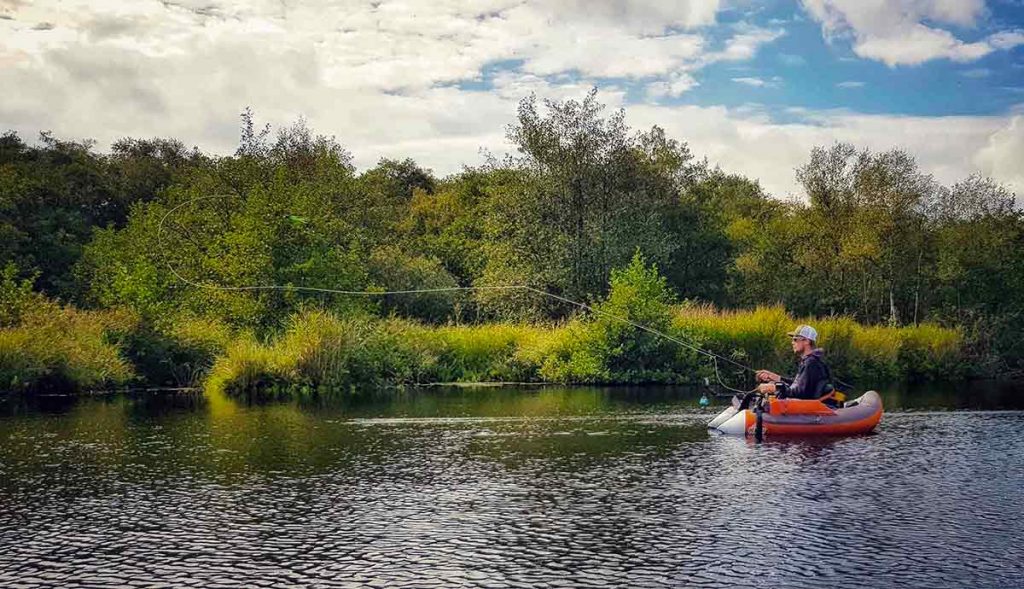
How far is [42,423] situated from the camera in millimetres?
24531

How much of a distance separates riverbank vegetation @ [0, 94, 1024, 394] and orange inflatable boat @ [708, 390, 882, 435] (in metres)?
15.5

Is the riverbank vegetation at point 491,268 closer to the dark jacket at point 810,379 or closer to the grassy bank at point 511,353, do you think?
the grassy bank at point 511,353

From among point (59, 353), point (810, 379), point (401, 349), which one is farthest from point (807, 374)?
point (59, 353)

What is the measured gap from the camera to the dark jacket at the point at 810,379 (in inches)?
846

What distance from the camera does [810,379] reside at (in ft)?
71.1

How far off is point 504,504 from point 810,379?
31.8ft

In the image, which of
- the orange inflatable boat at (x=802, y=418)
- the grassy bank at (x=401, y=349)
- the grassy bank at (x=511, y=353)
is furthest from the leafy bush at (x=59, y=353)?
the orange inflatable boat at (x=802, y=418)

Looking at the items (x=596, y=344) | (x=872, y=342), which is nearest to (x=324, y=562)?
(x=596, y=344)

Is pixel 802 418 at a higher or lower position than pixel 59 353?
lower

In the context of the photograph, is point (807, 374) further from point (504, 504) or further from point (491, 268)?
point (491, 268)

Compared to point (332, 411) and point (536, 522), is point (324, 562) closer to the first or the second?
point (536, 522)

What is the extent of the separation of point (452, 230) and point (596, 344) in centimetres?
3346

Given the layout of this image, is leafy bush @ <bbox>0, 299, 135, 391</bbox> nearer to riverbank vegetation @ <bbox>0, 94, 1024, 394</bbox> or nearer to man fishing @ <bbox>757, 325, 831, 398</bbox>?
riverbank vegetation @ <bbox>0, 94, 1024, 394</bbox>

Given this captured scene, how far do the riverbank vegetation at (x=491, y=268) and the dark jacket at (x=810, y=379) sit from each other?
15.2 meters
